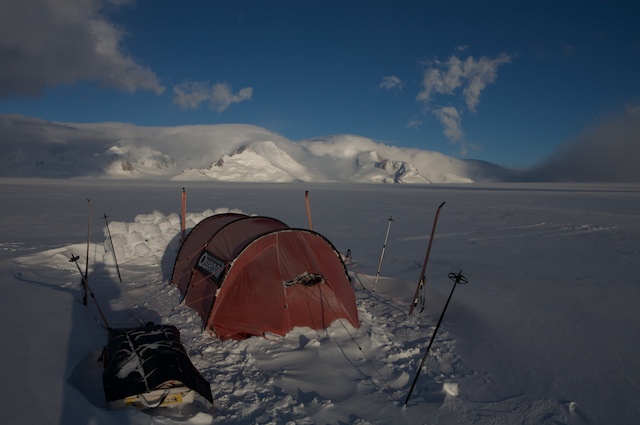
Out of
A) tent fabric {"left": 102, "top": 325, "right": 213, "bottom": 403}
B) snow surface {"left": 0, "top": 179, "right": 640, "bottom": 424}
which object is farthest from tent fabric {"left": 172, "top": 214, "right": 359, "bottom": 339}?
tent fabric {"left": 102, "top": 325, "right": 213, "bottom": 403}

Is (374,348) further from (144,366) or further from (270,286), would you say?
(144,366)

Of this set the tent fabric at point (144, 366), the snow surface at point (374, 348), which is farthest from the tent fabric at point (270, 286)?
the tent fabric at point (144, 366)

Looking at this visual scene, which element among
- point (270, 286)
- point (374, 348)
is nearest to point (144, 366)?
point (270, 286)

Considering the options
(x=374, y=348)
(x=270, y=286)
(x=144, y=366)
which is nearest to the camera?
(x=144, y=366)

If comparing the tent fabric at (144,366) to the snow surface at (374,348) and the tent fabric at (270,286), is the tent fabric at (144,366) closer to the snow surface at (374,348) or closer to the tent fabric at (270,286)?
the snow surface at (374,348)

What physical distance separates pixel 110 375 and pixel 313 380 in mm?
2456

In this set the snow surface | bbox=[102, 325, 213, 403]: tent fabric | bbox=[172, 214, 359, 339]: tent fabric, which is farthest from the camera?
bbox=[172, 214, 359, 339]: tent fabric

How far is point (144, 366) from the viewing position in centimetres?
414

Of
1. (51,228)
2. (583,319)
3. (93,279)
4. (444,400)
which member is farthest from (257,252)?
(51,228)

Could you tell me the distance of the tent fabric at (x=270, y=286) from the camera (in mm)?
6379

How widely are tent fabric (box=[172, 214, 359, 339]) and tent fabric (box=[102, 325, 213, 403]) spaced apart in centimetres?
175

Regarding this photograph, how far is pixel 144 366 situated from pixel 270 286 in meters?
2.65

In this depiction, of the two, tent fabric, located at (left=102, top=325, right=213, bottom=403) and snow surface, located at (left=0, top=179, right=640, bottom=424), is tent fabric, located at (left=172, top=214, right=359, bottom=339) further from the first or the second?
tent fabric, located at (left=102, top=325, right=213, bottom=403)

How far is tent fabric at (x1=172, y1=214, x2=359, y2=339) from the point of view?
20.9 ft
